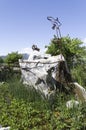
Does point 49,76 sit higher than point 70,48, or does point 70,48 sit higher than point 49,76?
point 70,48

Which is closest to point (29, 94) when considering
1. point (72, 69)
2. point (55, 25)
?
point (55, 25)

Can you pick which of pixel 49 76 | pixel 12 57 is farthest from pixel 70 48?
pixel 12 57

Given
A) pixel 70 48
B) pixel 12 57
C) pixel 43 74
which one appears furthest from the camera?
pixel 12 57

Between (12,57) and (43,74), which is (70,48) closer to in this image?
(43,74)

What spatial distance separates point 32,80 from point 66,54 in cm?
700

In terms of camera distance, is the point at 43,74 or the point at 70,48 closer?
the point at 43,74

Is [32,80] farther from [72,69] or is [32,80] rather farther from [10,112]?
[72,69]

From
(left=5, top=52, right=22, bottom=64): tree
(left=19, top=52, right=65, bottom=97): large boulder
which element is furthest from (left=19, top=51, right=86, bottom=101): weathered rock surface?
(left=5, top=52, right=22, bottom=64): tree

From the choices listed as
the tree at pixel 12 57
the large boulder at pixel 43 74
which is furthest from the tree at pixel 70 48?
the tree at pixel 12 57

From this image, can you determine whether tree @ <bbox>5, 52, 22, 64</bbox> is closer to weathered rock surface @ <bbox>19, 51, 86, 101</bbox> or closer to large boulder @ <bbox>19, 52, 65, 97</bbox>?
large boulder @ <bbox>19, 52, 65, 97</bbox>

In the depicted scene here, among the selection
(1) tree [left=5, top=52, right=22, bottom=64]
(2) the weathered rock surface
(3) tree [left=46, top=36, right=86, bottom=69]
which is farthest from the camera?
(1) tree [left=5, top=52, right=22, bottom=64]

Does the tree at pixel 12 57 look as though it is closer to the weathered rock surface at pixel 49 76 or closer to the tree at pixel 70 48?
the tree at pixel 70 48

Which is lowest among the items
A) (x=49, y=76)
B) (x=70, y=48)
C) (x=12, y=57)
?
(x=49, y=76)

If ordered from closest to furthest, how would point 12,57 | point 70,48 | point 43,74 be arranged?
point 43,74
point 70,48
point 12,57
